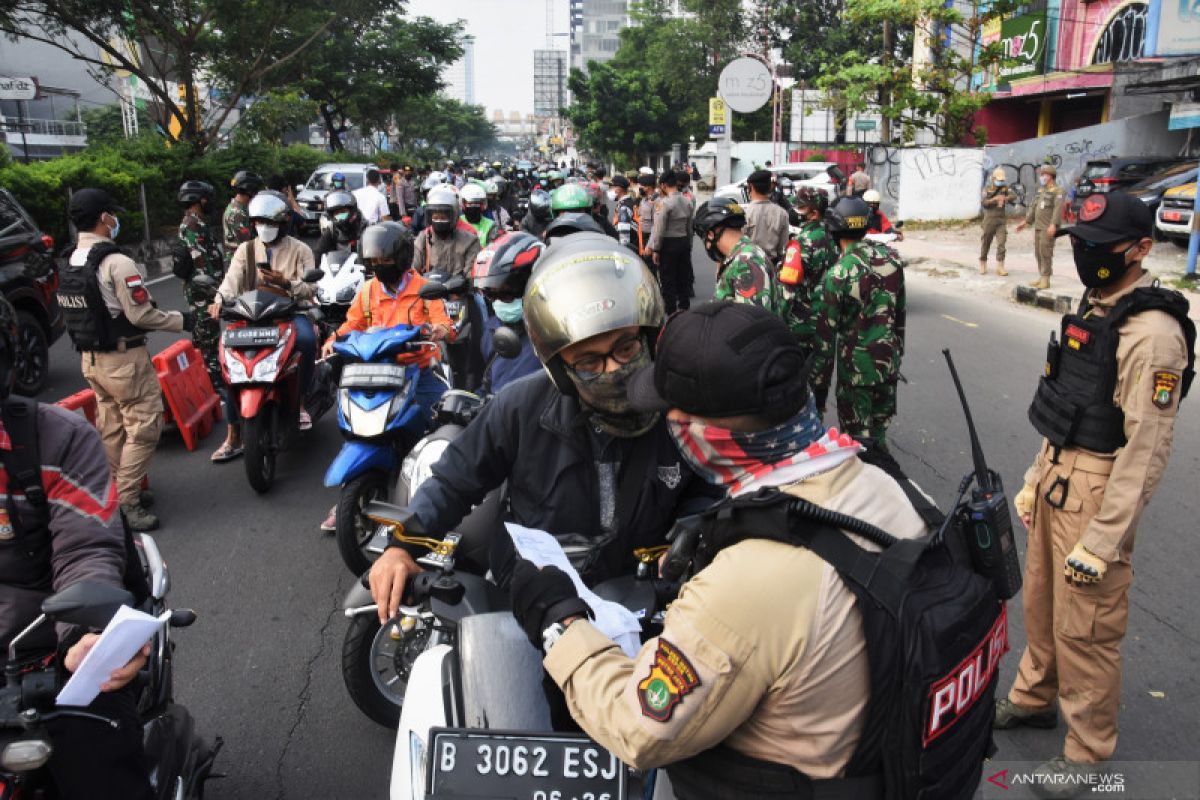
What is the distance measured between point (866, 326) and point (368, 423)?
2.86m

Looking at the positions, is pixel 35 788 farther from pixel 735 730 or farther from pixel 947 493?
pixel 947 493

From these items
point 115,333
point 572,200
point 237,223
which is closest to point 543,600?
point 115,333

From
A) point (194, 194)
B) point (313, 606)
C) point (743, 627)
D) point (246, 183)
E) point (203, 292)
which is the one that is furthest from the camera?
point (246, 183)

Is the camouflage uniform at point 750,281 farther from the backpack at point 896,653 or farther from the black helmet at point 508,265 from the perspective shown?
the backpack at point 896,653

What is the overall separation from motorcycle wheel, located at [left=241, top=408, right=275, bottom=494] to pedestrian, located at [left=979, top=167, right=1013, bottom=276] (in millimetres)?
11981

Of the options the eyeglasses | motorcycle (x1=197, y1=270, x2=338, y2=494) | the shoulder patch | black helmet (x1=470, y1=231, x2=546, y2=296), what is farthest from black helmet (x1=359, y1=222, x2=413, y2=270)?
the shoulder patch

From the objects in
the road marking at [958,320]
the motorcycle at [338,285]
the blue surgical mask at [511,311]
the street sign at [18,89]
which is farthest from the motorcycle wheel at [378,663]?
the street sign at [18,89]

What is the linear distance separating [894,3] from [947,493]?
19.7m

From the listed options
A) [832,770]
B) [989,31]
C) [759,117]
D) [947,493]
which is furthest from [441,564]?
[759,117]

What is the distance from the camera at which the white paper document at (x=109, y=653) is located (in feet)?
6.35

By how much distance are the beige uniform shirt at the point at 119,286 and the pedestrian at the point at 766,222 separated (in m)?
5.55

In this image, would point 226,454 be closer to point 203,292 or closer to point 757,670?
point 203,292

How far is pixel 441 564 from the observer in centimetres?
250

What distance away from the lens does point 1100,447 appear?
9.70 feet
